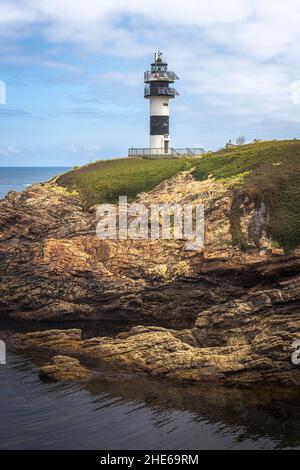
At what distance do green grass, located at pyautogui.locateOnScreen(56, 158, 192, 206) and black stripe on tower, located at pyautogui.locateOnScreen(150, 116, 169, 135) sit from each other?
8004mm

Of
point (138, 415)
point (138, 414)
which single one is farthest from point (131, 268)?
point (138, 415)

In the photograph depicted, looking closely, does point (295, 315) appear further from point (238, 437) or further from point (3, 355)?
point (3, 355)

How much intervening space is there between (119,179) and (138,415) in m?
31.5

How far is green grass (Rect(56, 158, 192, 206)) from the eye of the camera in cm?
5337

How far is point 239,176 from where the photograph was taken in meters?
47.3

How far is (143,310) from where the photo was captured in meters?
41.0

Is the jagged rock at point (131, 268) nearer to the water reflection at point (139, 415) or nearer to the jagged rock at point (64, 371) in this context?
the jagged rock at point (64, 371)

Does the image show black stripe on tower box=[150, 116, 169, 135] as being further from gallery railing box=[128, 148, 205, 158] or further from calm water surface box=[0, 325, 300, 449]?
calm water surface box=[0, 325, 300, 449]
